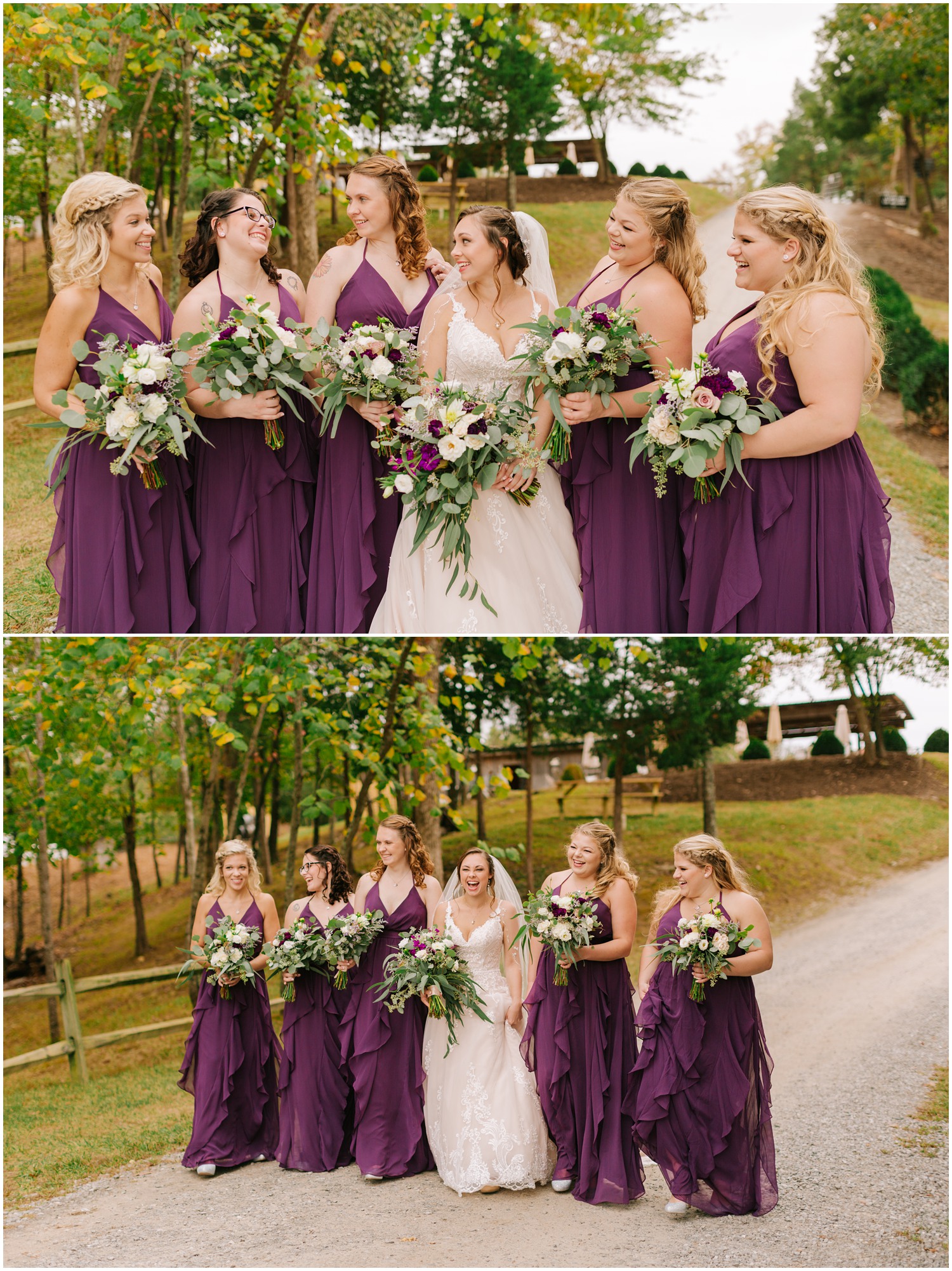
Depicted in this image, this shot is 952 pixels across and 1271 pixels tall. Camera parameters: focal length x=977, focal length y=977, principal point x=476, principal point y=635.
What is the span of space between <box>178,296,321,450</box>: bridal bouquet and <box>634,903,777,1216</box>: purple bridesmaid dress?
137 inches

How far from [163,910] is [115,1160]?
11255 mm

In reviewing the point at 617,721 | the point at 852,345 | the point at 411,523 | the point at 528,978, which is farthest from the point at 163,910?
the point at 852,345

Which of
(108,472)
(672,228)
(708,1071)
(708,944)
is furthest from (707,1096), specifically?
(108,472)

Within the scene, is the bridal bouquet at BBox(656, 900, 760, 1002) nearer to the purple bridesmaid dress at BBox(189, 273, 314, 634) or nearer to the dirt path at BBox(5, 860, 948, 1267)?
the dirt path at BBox(5, 860, 948, 1267)

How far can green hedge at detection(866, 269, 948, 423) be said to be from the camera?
13.8 metres

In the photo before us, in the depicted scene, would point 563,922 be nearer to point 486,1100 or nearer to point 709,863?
point 709,863

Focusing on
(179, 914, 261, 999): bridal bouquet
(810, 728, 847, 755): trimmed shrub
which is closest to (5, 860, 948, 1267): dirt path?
(179, 914, 261, 999): bridal bouquet

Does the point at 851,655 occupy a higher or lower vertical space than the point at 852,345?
lower

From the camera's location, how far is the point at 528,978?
5.82 m

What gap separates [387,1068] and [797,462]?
14.2 ft

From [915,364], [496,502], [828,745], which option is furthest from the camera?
[828,745]

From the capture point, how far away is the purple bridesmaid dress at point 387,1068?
19.5 feet

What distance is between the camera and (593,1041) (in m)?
5.50

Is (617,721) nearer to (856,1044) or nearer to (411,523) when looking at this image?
(856,1044)
